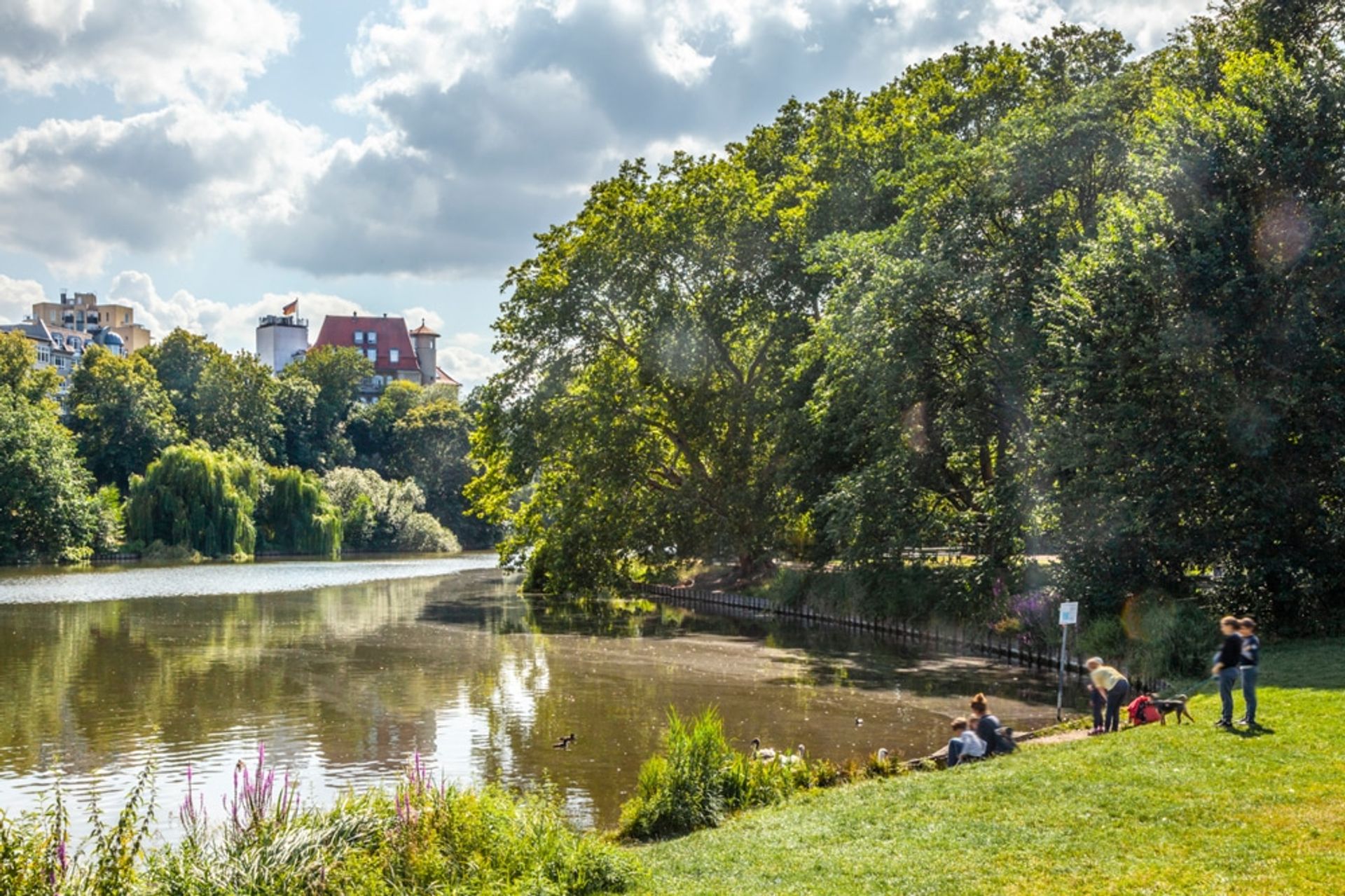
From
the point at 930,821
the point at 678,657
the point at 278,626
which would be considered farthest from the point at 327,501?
the point at 930,821

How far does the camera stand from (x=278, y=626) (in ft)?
116

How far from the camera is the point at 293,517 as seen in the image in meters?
79.6

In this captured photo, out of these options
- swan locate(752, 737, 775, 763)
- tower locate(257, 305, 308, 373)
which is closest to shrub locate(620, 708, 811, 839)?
swan locate(752, 737, 775, 763)

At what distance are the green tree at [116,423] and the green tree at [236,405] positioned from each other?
27.2ft

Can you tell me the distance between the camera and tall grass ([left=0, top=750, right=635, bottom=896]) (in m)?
8.62

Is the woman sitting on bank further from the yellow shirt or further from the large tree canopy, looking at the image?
the large tree canopy

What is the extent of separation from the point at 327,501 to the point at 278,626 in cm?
4818

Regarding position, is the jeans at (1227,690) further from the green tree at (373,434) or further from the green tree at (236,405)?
the green tree at (373,434)

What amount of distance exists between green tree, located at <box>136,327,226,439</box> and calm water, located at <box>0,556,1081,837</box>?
5953 centimetres

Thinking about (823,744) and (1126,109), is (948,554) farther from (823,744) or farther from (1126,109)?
(823,744)

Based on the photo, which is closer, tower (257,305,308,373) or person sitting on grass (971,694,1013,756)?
person sitting on grass (971,694,1013,756)

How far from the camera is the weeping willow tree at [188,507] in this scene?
70312 millimetres

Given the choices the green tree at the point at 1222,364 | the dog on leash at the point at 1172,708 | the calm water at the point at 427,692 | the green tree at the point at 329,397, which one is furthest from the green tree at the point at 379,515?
the dog on leash at the point at 1172,708

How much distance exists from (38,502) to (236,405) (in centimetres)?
3115
